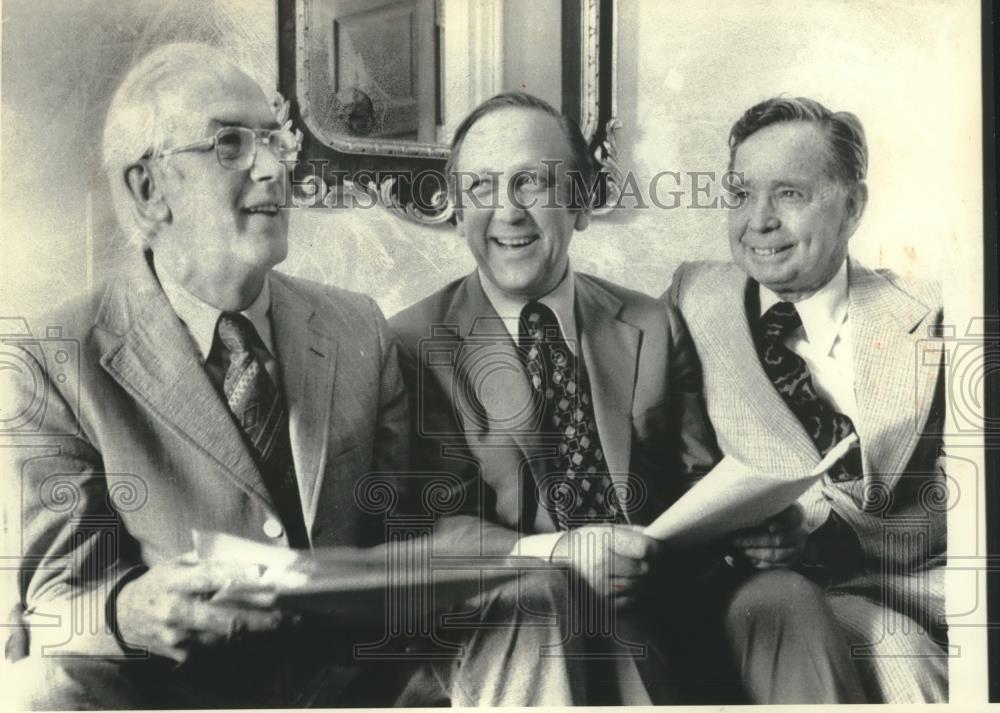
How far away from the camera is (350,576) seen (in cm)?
427

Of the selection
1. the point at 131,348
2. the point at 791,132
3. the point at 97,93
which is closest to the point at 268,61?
the point at 97,93

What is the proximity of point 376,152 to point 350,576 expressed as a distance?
142 centimetres

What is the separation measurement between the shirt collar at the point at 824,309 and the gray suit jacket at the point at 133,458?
54.8 inches

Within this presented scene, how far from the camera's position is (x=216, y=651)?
4.25m

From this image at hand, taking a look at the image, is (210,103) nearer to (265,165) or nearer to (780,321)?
(265,165)

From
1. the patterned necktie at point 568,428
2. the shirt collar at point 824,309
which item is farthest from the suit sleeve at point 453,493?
the shirt collar at point 824,309

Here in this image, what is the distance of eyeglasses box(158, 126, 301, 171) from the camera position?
425cm

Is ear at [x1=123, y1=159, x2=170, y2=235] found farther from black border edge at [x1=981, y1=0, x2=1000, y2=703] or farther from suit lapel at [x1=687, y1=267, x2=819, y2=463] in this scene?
black border edge at [x1=981, y1=0, x2=1000, y2=703]

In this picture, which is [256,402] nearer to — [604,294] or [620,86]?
[604,294]

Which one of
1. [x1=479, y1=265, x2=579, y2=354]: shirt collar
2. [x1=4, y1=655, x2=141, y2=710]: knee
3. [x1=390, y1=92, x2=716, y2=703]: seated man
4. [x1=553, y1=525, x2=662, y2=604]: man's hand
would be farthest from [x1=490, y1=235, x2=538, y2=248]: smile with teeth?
[x1=4, y1=655, x2=141, y2=710]: knee

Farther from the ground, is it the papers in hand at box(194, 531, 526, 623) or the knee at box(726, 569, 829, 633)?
the papers in hand at box(194, 531, 526, 623)

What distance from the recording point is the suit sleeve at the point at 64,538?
423 cm

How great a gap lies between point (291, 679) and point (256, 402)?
92cm

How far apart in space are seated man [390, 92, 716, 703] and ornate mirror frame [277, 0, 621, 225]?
2.7 inches
